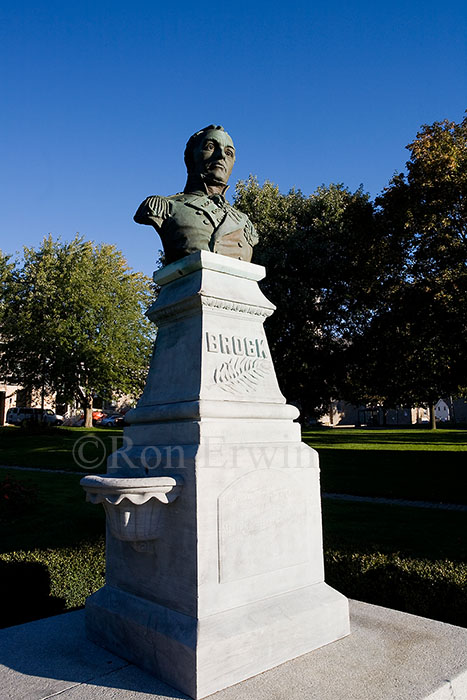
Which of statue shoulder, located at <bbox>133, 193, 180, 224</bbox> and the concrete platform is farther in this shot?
statue shoulder, located at <bbox>133, 193, 180, 224</bbox>

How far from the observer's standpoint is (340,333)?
20922 mm

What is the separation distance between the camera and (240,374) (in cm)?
381

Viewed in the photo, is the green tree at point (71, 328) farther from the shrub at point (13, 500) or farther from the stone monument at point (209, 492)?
the stone monument at point (209, 492)

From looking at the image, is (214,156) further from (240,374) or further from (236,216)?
(240,374)

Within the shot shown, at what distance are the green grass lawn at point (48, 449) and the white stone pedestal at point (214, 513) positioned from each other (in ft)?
40.9

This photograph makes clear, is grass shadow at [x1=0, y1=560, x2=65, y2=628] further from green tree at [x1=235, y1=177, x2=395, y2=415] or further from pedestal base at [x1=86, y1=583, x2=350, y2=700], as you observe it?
green tree at [x1=235, y1=177, x2=395, y2=415]

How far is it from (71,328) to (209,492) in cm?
2672

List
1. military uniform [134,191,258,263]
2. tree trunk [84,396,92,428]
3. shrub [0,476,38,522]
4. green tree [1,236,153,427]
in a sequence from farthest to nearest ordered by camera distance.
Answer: tree trunk [84,396,92,428]
green tree [1,236,153,427]
shrub [0,476,38,522]
military uniform [134,191,258,263]

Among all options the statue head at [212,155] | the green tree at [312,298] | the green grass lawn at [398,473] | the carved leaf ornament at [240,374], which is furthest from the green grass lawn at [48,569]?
the green tree at [312,298]

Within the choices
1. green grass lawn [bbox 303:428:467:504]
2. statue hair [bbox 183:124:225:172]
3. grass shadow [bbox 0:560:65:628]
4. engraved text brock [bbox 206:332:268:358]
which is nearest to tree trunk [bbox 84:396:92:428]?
green grass lawn [bbox 303:428:467:504]

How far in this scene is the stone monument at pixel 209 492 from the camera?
3.14 m

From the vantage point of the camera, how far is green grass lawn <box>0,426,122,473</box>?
59.6ft

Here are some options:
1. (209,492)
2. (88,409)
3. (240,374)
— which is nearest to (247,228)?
(240,374)

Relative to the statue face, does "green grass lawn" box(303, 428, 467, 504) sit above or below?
below
